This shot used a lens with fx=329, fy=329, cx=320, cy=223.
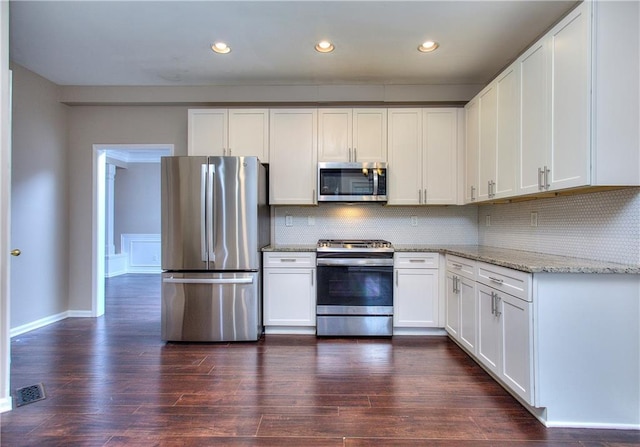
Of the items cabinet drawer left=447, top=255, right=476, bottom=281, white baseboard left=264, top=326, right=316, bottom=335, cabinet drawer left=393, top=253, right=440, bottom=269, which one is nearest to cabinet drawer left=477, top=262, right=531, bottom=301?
cabinet drawer left=447, top=255, right=476, bottom=281

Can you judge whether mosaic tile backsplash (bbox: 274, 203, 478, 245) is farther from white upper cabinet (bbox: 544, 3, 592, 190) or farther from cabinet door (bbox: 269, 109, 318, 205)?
white upper cabinet (bbox: 544, 3, 592, 190)

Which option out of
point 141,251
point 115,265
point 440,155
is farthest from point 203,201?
point 141,251

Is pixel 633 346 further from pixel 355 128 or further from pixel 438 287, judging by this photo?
pixel 355 128

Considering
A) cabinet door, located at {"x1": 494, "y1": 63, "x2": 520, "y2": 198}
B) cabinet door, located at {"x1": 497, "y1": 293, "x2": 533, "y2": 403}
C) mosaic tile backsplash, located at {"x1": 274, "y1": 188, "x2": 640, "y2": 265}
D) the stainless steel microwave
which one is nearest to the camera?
cabinet door, located at {"x1": 497, "y1": 293, "x2": 533, "y2": 403}

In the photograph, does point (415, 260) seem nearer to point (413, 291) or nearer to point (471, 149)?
point (413, 291)

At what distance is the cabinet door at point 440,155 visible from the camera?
3.45 metres

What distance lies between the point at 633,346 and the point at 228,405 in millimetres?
2307

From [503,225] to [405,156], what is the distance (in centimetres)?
118

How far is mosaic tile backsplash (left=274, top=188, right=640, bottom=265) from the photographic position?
6.48 feet

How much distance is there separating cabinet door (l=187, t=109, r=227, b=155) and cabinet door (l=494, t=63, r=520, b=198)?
103 inches

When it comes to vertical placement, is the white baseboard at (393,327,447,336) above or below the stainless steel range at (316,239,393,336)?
below

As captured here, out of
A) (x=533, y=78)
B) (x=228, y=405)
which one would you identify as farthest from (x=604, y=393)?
(x=228, y=405)

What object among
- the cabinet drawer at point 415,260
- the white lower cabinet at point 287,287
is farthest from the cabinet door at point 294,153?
the cabinet drawer at point 415,260

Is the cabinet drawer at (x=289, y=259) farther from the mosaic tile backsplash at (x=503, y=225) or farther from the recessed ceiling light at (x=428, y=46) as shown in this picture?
the recessed ceiling light at (x=428, y=46)
